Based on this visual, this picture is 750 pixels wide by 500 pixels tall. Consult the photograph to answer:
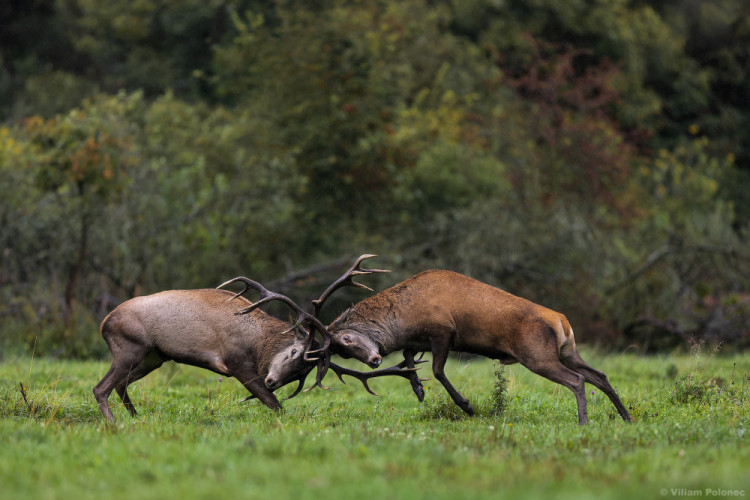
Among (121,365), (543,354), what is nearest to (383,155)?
(543,354)

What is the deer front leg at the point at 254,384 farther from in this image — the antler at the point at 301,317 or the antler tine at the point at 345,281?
the antler tine at the point at 345,281

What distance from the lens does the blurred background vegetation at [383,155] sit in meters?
17.4

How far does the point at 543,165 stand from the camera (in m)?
27.7

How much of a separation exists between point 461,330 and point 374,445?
285 centimetres

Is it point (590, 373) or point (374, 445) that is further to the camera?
point (590, 373)

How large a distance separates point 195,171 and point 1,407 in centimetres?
1306

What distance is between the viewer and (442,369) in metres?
8.95

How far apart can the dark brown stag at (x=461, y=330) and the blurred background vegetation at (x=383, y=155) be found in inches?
284

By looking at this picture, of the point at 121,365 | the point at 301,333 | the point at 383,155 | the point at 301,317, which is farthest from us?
the point at 383,155

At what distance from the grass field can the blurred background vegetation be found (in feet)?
22.6

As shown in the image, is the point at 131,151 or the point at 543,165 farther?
the point at 543,165

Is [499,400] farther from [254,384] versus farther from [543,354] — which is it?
[254,384]

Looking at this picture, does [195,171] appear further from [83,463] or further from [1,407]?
[83,463]

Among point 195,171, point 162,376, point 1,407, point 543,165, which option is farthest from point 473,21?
point 1,407
